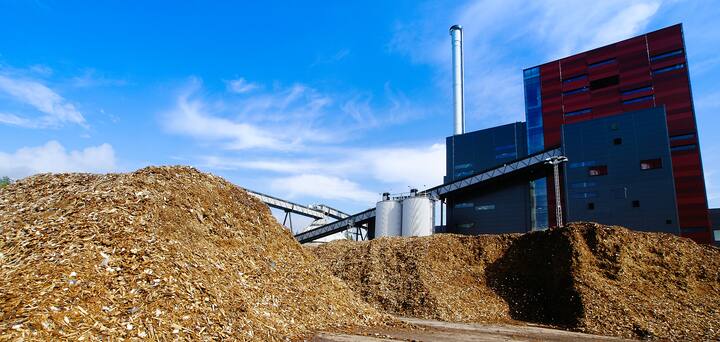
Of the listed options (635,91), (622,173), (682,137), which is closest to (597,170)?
(622,173)

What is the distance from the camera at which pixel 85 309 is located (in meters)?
6.47

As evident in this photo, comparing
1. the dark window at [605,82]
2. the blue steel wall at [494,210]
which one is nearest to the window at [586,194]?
the blue steel wall at [494,210]

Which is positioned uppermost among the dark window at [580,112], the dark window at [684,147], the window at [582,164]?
the dark window at [580,112]

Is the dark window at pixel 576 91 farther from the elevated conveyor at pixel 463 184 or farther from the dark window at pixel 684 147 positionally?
the elevated conveyor at pixel 463 184

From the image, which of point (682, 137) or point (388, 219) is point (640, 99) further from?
point (388, 219)

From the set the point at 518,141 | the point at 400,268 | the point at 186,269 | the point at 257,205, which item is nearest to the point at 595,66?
the point at 518,141

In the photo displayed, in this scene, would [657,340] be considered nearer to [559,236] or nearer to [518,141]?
[559,236]

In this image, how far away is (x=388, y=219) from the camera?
170 ft

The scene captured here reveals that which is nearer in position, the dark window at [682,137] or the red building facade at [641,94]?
the red building facade at [641,94]

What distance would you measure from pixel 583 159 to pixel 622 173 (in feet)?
13.5

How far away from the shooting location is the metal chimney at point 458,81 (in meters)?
69.6

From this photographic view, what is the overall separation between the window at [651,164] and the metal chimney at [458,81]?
30266mm

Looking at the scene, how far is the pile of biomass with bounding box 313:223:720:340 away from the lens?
15.0 m

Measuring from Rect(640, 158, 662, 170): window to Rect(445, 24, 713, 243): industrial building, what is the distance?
0.29 ft
